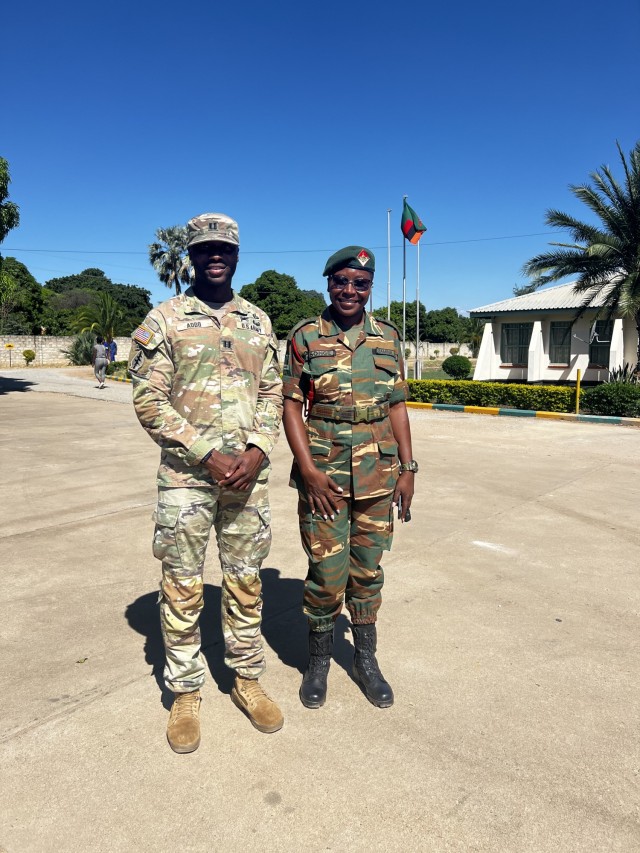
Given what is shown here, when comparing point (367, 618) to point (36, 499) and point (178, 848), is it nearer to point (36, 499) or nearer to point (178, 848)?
point (178, 848)

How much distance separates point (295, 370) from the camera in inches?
101

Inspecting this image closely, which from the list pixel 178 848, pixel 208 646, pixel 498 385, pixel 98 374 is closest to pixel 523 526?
pixel 208 646

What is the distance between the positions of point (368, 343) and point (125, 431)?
27.1 feet

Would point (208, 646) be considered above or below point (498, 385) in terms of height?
below

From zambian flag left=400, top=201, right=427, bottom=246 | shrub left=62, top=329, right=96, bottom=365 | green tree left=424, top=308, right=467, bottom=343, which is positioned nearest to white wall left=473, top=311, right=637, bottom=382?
zambian flag left=400, top=201, right=427, bottom=246

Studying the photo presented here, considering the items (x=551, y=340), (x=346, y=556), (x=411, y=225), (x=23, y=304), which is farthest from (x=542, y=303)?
(x=23, y=304)

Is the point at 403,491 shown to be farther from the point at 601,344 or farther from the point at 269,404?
the point at 601,344

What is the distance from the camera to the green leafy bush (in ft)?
42.2

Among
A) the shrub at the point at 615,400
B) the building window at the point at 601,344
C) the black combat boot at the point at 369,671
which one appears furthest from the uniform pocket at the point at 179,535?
the building window at the point at 601,344

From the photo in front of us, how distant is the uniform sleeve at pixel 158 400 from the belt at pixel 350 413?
514 mm

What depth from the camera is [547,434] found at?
1011cm

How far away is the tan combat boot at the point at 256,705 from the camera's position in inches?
90.8

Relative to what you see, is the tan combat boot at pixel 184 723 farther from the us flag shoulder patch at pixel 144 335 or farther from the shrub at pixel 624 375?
the shrub at pixel 624 375

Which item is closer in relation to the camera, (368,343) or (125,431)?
(368,343)
